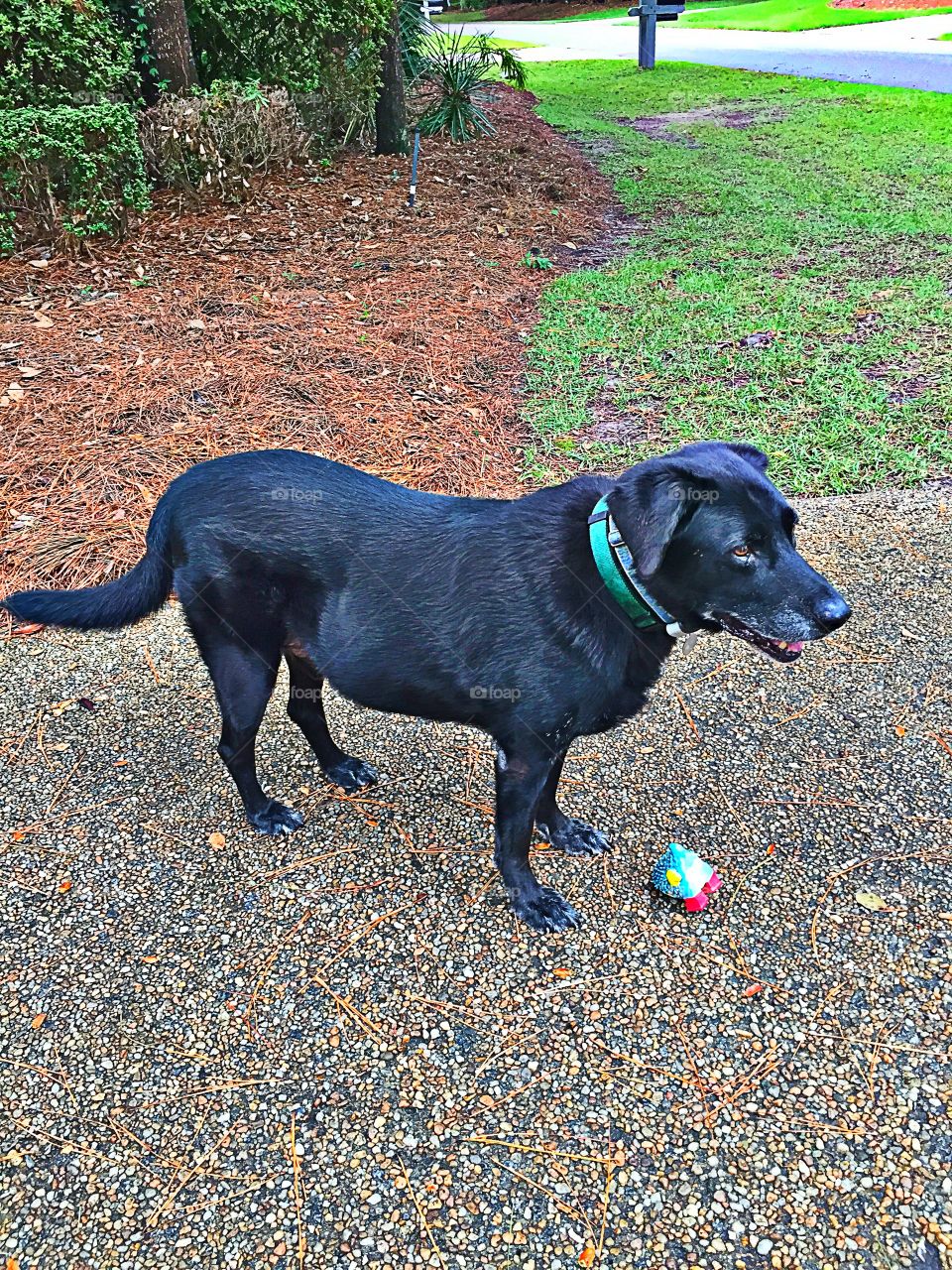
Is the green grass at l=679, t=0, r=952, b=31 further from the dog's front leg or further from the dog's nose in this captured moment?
the dog's front leg

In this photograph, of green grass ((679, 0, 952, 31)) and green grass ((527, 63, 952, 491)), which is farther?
green grass ((679, 0, 952, 31))

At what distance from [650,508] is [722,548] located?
0.76ft

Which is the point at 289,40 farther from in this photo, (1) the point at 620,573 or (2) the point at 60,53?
(1) the point at 620,573

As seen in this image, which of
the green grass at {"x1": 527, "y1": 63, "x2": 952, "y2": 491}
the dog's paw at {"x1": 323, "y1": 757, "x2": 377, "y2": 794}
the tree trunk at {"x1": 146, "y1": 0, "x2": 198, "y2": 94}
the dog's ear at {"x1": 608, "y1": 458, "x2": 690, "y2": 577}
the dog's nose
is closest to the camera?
the dog's ear at {"x1": 608, "y1": 458, "x2": 690, "y2": 577}

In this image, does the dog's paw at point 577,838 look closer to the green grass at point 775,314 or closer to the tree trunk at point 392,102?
the green grass at point 775,314

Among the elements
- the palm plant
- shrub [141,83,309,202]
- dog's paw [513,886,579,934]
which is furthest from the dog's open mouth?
the palm plant

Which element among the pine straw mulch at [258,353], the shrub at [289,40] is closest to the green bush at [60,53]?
the pine straw mulch at [258,353]

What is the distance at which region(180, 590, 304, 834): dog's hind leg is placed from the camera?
268cm

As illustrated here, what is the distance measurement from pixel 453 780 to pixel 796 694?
1.42 meters

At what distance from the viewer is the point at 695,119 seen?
14.0 meters

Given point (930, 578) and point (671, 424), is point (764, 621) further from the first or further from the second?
point (671, 424)

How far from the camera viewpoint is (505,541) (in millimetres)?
2475

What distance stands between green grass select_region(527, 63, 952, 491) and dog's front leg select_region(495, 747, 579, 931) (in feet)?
9.02

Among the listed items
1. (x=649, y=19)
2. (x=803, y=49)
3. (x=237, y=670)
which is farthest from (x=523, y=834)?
(x=803, y=49)
